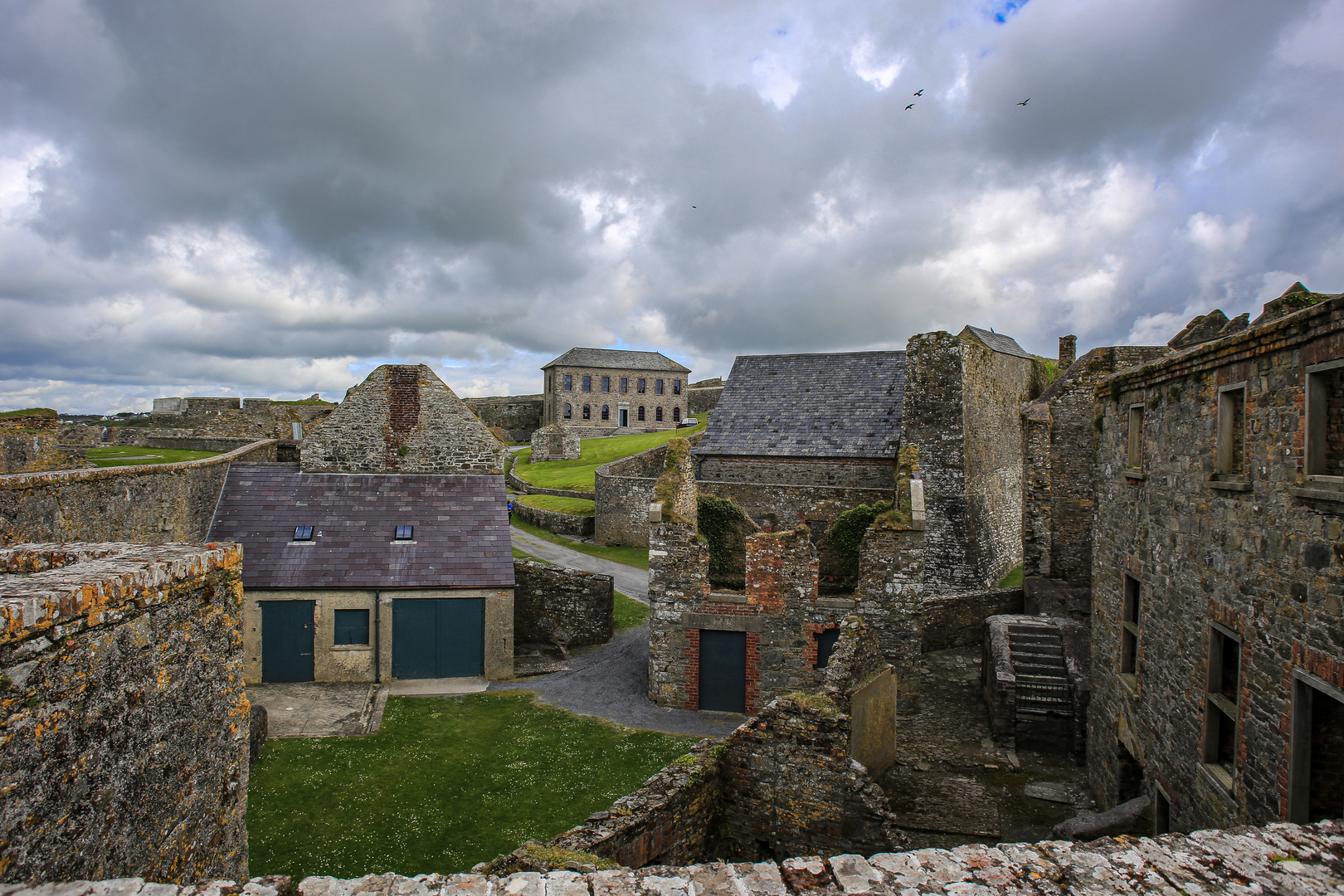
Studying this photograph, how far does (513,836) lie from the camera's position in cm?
963

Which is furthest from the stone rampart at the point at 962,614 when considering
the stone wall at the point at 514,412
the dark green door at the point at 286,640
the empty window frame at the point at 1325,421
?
the stone wall at the point at 514,412

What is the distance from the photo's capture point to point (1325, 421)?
223 inches

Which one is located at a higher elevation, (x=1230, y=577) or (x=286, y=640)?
(x=1230, y=577)

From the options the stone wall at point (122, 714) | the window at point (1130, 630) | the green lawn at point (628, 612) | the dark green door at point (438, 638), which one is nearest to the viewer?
the stone wall at point (122, 714)

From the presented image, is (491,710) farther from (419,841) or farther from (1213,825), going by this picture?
(1213,825)

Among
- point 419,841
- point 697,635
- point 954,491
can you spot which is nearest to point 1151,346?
point 954,491

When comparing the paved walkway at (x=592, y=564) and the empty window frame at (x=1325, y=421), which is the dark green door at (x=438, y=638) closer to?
the paved walkway at (x=592, y=564)

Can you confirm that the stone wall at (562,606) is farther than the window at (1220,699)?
Yes

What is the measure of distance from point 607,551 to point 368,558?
13.9 m

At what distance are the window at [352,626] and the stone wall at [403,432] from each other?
476 centimetres

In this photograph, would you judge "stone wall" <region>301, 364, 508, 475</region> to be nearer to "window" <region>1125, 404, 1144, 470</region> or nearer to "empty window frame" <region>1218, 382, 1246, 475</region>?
"window" <region>1125, 404, 1144, 470</region>

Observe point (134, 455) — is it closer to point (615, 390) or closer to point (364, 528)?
point (364, 528)

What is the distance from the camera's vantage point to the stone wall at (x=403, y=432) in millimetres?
19125

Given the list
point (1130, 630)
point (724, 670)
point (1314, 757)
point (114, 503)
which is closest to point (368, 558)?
point (114, 503)
